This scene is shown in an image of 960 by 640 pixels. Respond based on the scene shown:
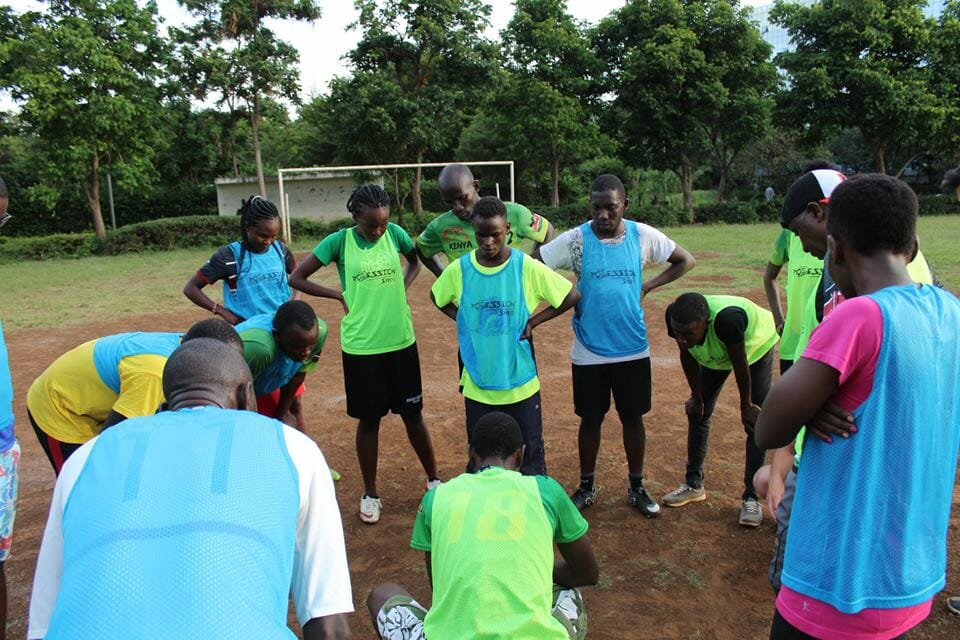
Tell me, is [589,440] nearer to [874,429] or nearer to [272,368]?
[272,368]

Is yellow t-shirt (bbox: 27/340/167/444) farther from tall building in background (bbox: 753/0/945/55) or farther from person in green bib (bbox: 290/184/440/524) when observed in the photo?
tall building in background (bbox: 753/0/945/55)

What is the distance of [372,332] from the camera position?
4.63 metres

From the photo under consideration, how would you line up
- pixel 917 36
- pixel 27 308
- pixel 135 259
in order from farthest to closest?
1. pixel 917 36
2. pixel 135 259
3. pixel 27 308

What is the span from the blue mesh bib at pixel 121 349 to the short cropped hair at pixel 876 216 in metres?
2.85

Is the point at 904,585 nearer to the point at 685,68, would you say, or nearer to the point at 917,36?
the point at 685,68

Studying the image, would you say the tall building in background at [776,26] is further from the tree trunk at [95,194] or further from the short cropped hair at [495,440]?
the short cropped hair at [495,440]

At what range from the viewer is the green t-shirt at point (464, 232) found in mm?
4977

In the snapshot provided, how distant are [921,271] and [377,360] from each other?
3.13 meters

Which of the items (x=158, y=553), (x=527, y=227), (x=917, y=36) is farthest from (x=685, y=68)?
(x=158, y=553)

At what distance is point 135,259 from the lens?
906 inches

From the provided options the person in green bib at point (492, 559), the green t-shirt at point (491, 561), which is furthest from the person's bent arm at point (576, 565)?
the green t-shirt at point (491, 561)

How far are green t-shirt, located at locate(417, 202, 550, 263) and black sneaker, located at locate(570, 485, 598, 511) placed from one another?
1729 millimetres

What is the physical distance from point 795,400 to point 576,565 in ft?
3.91

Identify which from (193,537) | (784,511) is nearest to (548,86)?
(784,511)
